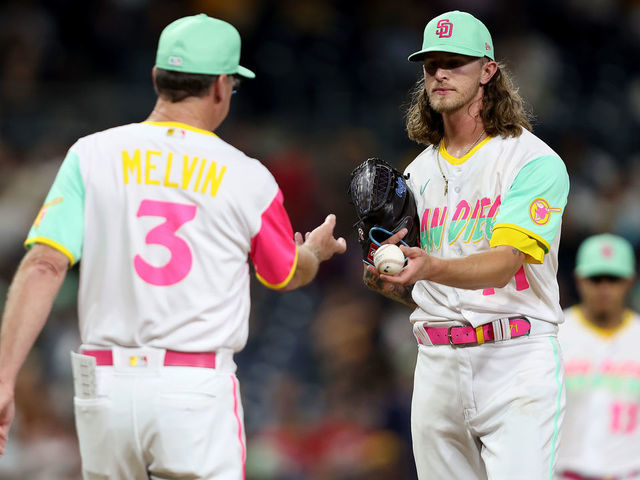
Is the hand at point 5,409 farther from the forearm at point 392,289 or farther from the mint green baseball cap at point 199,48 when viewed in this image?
the forearm at point 392,289

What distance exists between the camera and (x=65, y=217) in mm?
3736

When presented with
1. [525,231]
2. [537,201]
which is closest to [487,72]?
[537,201]

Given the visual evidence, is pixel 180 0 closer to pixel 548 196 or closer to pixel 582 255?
pixel 582 255

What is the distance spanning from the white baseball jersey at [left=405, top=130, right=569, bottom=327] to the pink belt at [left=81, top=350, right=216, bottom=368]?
4.60 feet

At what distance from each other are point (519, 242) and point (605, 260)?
3.21 m

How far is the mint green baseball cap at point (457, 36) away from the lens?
→ 477 centimetres

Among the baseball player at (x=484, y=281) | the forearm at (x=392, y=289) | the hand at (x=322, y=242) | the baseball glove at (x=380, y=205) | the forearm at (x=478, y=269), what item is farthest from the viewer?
the forearm at (x=392, y=289)

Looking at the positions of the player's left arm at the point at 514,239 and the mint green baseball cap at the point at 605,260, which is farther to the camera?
the mint green baseball cap at the point at 605,260

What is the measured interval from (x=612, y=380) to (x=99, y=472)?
441 cm

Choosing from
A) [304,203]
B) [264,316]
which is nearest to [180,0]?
[304,203]

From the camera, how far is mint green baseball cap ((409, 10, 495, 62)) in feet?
15.6

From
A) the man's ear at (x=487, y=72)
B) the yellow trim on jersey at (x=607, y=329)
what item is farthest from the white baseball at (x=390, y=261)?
the yellow trim on jersey at (x=607, y=329)

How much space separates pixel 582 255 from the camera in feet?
24.5

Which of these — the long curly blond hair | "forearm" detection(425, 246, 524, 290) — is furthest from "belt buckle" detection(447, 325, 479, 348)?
the long curly blond hair
